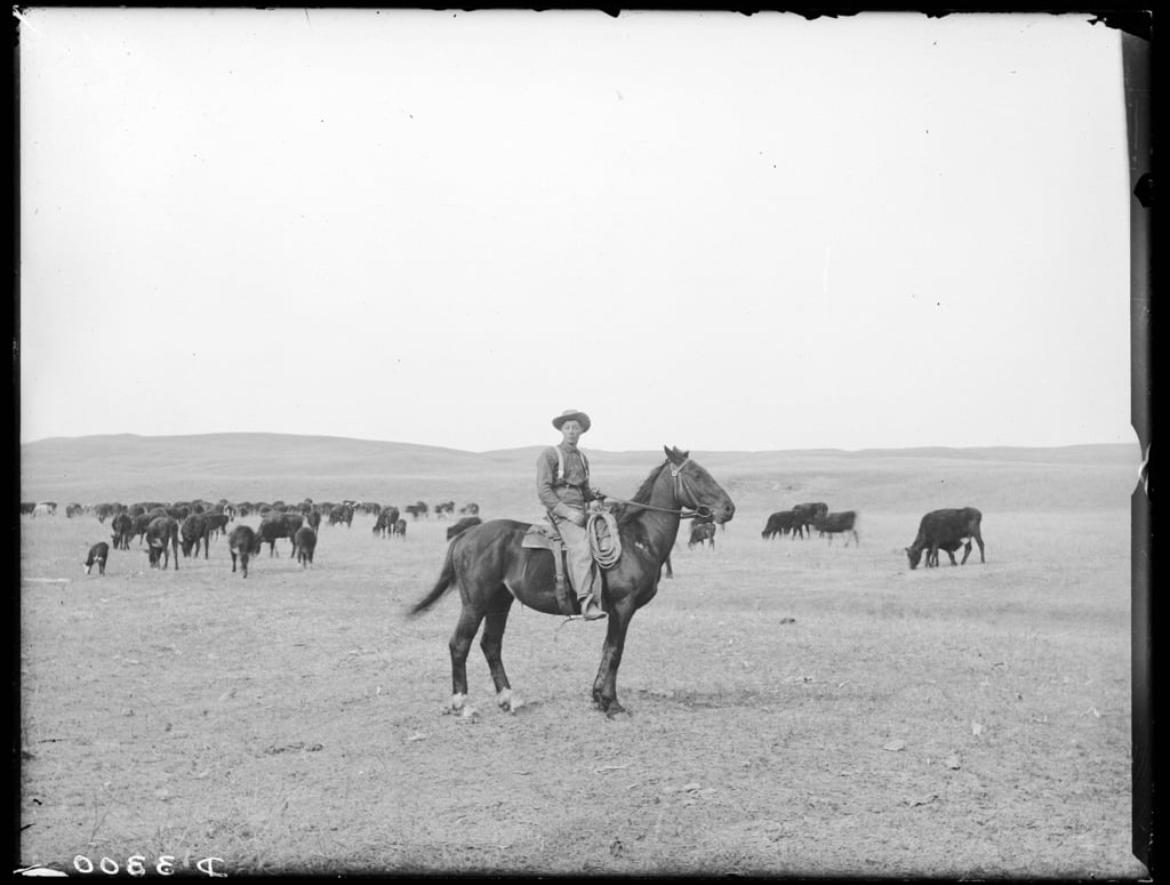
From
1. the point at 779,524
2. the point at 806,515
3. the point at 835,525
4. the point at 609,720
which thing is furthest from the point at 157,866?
the point at 835,525

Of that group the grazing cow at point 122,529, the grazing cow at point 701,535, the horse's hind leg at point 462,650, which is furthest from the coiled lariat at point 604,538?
the grazing cow at point 122,529

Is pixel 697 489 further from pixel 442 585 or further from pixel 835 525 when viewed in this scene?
pixel 442 585

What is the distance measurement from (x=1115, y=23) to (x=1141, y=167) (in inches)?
45.7

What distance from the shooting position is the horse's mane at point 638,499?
7.68 m

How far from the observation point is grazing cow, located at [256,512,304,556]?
8562mm

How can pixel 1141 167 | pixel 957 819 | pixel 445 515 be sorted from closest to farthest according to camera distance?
pixel 957 819, pixel 1141 167, pixel 445 515

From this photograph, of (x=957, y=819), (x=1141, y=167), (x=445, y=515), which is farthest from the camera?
(x=445, y=515)

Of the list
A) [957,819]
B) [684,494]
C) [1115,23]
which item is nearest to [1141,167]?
[1115,23]

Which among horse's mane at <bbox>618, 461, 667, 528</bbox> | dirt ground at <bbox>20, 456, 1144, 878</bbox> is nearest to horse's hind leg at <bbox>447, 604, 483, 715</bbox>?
dirt ground at <bbox>20, 456, 1144, 878</bbox>

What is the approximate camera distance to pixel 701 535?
8.38 meters

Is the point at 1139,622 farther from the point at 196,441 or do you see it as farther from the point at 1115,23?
the point at 196,441

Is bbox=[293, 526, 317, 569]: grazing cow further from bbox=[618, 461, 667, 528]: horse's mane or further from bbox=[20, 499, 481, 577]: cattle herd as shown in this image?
bbox=[618, 461, 667, 528]: horse's mane

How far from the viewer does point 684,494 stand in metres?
7.61

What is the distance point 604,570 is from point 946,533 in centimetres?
308
